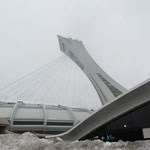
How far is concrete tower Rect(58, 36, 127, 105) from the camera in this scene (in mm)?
32781

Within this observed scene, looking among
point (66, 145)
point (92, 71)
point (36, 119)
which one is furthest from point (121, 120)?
point (92, 71)

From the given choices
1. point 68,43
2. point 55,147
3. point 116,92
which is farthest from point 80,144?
point 68,43

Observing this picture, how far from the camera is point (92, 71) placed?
36.0 metres

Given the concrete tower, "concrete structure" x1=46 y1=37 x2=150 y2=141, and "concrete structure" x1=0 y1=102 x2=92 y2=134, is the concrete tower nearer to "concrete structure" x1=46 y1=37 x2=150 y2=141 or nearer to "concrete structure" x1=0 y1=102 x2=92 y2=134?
"concrete structure" x1=0 y1=102 x2=92 y2=134

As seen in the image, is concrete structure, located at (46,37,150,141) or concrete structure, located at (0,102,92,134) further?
concrete structure, located at (0,102,92,134)

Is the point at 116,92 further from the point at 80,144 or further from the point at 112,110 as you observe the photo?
the point at 80,144

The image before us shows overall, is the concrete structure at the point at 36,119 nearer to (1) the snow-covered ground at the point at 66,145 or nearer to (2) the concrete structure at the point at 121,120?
(2) the concrete structure at the point at 121,120

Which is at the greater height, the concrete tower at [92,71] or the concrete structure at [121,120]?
the concrete tower at [92,71]

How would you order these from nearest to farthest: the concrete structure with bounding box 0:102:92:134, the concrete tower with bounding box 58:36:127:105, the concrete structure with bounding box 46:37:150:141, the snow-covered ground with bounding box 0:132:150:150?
the snow-covered ground with bounding box 0:132:150:150
the concrete structure with bounding box 46:37:150:141
the concrete structure with bounding box 0:102:92:134
the concrete tower with bounding box 58:36:127:105

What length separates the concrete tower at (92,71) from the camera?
32781 millimetres

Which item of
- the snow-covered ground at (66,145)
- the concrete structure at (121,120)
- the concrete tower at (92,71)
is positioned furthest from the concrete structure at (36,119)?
the concrete tower at (92,71)

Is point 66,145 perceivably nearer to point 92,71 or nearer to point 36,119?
point 36,119

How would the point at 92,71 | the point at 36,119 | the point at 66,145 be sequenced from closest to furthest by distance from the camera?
the point at 66,145 → the point at 36,119 → the point at 92,71

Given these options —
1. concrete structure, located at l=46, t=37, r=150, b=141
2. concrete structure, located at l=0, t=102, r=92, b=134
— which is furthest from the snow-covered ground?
concrete structure, located at l=0, t=102, r=92, b=134
